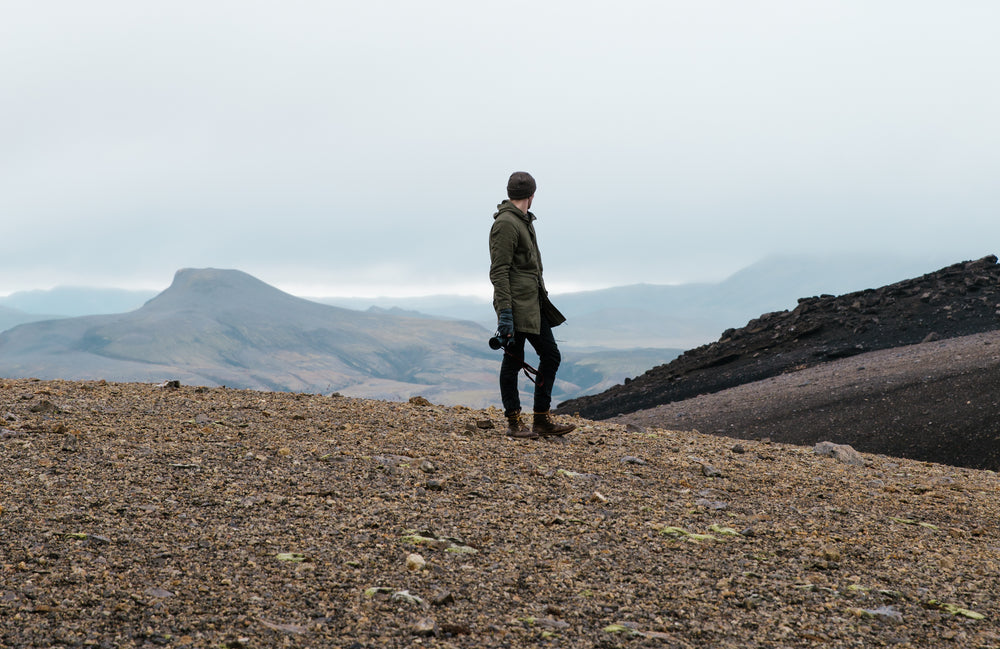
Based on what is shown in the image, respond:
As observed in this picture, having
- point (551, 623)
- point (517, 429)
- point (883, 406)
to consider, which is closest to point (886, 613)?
point (551, 623)

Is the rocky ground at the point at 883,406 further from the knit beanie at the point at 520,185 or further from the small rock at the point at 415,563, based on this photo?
the small rock at the point at 415,563

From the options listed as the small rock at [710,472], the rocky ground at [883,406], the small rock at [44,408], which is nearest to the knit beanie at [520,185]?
the small rock at [710,472]

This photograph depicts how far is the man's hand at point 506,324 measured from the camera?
31.3ft

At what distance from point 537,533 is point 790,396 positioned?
20573mm

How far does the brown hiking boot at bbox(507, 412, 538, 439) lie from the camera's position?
35.6 feet

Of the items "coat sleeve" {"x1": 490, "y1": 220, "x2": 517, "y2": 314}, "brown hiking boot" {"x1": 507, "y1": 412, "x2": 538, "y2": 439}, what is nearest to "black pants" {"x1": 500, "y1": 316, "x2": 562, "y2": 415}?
"brown hiking boot" {"x1": 507, "y1": 412, "x2": 538, "y2": 439}

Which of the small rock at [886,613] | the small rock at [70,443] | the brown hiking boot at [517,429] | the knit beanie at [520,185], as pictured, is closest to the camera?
the small rock at [886,613]

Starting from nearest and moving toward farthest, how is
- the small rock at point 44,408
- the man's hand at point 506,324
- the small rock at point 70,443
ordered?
the small rock at point 70,443 < the man's hand at point 506,324 < the small rock at point 44,408

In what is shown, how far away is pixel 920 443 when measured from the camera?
18.9m

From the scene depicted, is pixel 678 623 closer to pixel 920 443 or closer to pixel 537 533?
pixel 537 533

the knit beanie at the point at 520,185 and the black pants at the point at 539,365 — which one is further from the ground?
the knit beanie at the point at 520,185

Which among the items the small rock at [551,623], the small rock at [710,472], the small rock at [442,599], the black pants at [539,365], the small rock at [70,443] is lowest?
the small rock at [551,623]

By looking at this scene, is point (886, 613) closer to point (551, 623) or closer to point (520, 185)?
point (551, 623)

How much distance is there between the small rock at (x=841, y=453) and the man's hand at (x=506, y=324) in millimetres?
5801
